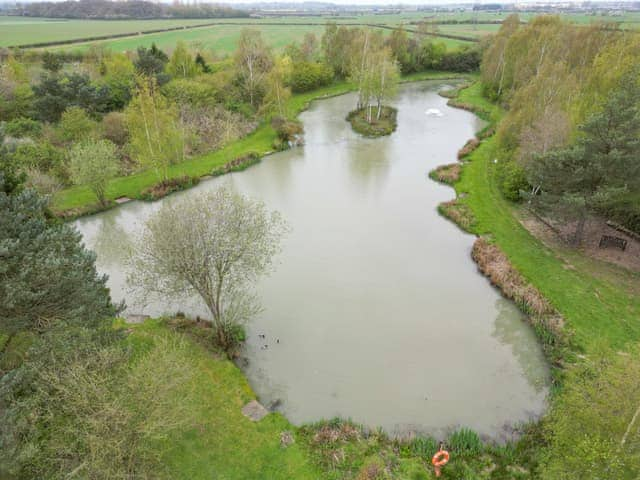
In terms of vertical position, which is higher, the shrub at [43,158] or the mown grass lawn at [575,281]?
the shrub at [43,158]

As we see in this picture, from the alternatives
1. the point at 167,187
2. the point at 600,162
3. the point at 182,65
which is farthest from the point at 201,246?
the point at 182,65

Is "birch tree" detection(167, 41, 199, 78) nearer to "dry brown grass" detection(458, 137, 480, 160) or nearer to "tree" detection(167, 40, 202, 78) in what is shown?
"tree" detection(167, 40, 202, 78)

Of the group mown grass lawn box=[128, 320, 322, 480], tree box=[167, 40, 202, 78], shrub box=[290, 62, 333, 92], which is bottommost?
mown grass lawn box=[128, 320, 322, 480]

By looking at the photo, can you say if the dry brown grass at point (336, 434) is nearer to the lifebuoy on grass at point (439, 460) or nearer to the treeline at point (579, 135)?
the lifebuoy on grass at point (439, 460)

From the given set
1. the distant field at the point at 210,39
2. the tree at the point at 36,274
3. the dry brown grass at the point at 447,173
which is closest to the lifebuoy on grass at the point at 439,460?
the tree at the point at 36,274

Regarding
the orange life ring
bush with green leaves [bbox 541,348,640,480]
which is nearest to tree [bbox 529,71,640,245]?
bush with green leaves [bbox 541,348,640,480]

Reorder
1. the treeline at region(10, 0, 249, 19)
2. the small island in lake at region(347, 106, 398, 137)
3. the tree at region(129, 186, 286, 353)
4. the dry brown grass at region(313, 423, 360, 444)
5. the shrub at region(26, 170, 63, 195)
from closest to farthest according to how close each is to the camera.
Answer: the dry brown grass at region(313, 423, 360, 444) → the tree at region(129, 186, 286, 353) → the shrub at region(26, 170, 63, 195) → the small island in lake at region(347, 106, 398, 137) → the treeline at region(10, 0, 249, 19)
